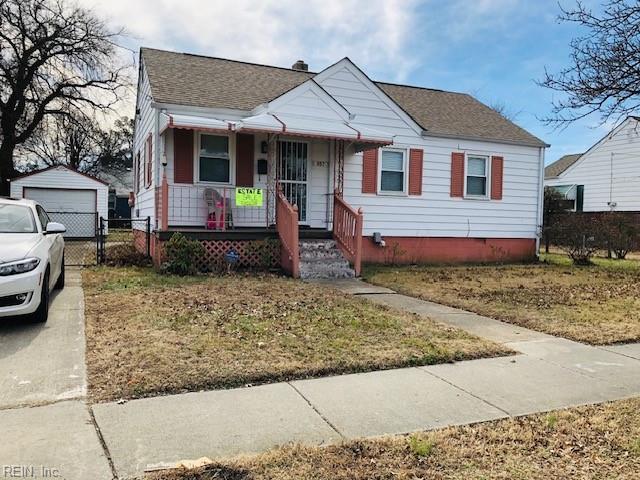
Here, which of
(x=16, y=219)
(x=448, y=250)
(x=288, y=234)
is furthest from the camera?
(x=448, y=250)

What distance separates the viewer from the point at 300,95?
12289mm

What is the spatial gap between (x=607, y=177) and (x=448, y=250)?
16.3 meters

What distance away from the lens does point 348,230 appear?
469 inches

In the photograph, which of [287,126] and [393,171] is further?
[393,171]

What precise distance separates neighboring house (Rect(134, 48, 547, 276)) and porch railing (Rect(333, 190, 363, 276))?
0.11 ft

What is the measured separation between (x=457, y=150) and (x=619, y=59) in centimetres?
464

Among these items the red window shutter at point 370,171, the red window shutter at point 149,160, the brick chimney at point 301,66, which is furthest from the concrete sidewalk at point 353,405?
the brick chimney at point 301,66

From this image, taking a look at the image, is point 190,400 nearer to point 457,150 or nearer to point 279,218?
point 279,218

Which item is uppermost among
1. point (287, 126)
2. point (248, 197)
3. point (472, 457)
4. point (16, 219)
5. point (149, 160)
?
point (287, 126)

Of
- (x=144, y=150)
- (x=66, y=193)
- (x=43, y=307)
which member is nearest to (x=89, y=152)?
(x=66, y=193)

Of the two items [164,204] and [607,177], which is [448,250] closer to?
[164,204]

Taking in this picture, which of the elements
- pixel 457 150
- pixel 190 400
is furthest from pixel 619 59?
pixel 190 400

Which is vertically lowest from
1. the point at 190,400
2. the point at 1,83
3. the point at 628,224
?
the point at 190,400

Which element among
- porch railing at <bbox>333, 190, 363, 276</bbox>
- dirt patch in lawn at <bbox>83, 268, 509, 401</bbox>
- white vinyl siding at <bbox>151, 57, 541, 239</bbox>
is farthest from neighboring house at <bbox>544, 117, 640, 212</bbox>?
dirt patch in lawn at <bbox>83, 268, 509, 401</bbox>
